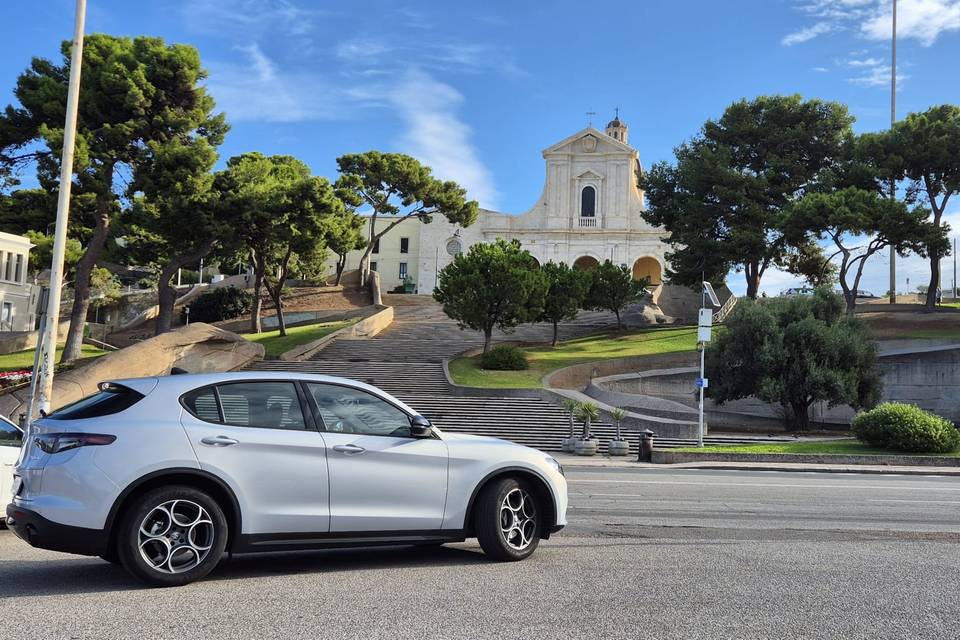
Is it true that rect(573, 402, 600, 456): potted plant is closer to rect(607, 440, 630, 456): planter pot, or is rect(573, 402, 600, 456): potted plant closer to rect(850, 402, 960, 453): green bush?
rect(607, 440, 630, 456): planter pot

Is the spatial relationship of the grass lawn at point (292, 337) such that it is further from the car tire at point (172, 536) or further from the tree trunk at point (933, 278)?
the car tire at point (172, 536)

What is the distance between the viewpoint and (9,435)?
933cm

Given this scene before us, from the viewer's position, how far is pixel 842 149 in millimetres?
51719

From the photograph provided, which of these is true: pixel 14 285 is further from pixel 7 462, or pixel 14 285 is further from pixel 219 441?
pixel 219 441

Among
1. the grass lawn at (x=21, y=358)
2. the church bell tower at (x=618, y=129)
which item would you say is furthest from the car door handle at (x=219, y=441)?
the church bell tower at (x=618, y=129)

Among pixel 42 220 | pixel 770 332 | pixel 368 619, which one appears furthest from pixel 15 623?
pixel 42 220

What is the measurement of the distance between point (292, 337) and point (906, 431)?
30.9 metres

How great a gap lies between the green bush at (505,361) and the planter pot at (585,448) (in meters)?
13.2

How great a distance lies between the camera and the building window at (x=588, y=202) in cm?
7881

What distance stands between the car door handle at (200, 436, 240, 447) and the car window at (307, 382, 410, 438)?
2.25 ft

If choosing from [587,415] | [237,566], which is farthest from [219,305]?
[237,566]

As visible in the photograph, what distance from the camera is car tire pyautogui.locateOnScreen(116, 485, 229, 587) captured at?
5.35 meters

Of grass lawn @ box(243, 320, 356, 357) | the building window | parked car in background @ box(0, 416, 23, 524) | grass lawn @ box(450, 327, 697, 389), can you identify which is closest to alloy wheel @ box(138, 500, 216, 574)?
parked car in background @ box(0, 416, 23, 524)

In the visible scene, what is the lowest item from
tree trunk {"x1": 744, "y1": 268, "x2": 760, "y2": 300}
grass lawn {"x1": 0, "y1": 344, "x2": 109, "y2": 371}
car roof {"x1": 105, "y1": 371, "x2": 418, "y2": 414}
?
grass lawn {"x1": 0, "y1": 344, "x2": 109, "y2": 371}
